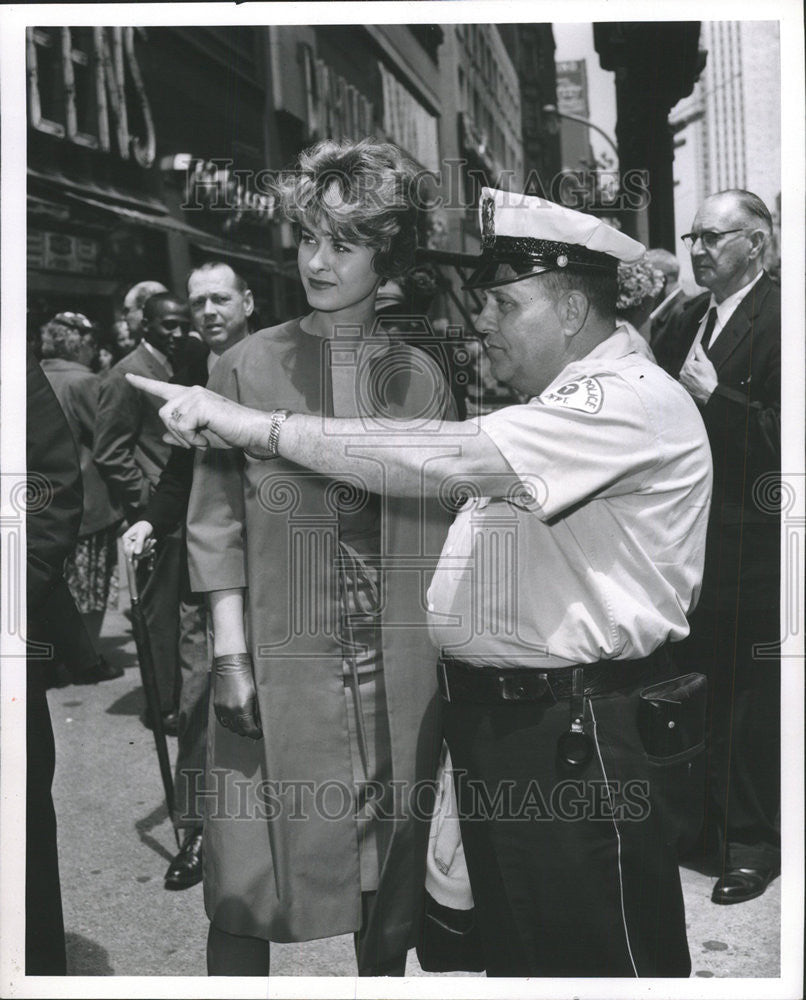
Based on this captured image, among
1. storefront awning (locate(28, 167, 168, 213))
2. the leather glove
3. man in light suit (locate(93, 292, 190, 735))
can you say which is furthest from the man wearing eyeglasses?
storefront awning (locate(28, 167, 168, 213))

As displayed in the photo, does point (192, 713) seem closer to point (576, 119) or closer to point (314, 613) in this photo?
point (314, 613)

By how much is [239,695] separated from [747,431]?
1.62 metres

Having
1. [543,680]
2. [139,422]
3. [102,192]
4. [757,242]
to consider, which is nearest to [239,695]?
[543,680]

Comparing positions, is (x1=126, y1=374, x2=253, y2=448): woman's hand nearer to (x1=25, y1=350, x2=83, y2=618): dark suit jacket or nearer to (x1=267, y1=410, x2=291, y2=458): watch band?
(x1=267, y1=410, x2=291, y2=458): watch band

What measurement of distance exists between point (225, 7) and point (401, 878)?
6.48 ft

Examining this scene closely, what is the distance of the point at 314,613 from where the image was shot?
2.39 meters

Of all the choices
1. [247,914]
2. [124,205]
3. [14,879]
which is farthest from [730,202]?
[124,205]

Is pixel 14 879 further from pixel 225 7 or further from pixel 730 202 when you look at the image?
pixel 730 202

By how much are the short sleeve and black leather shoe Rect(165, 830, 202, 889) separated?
82.2 inches

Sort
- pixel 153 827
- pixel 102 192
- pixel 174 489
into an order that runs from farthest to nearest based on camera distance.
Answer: pixel 102 192 → pixel 153 827 → pixel 174 489

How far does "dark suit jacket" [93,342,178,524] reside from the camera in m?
4.74

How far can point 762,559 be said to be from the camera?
3.03 meters

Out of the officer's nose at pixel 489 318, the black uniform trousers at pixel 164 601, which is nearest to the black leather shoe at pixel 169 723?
the black uniform trousers at pixel 164 601

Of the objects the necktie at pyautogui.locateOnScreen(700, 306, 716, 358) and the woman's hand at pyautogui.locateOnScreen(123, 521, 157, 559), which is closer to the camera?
the necktie at pyautogui.locateOnScreen(700, 306, 716, 358)
